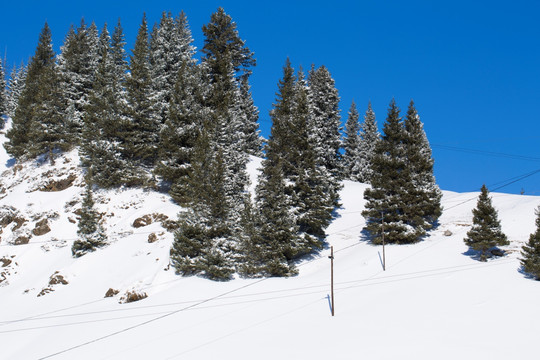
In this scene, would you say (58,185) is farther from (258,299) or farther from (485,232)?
(485,232)

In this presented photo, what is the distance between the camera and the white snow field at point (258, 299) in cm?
1642

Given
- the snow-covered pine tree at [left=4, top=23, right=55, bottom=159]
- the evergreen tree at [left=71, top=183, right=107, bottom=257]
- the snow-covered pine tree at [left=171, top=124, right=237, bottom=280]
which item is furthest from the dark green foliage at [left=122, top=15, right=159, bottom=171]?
the snow-covered pine tree at [left=4, top=23, right=55, bottom=159]

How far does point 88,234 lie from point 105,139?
36.6ft

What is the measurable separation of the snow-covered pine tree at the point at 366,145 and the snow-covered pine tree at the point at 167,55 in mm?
28588

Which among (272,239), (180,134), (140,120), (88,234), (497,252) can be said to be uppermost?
(140,120)

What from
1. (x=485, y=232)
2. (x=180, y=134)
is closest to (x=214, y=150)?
(x=180, y=134)

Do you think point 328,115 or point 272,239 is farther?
point 328,115

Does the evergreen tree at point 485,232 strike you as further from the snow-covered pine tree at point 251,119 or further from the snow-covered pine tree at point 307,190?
the snow-covered pine tree at point 251,119

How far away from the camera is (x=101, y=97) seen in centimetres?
4044

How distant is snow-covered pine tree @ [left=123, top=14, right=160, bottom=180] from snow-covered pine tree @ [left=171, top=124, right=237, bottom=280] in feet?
40.9

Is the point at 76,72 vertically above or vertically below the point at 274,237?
above

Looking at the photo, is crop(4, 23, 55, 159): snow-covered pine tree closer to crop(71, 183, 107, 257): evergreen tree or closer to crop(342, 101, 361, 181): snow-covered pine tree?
crop(71, 183, 107, 257): evergreen tree

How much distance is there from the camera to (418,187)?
32250 mm

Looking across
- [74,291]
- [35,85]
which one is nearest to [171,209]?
[74,291]
